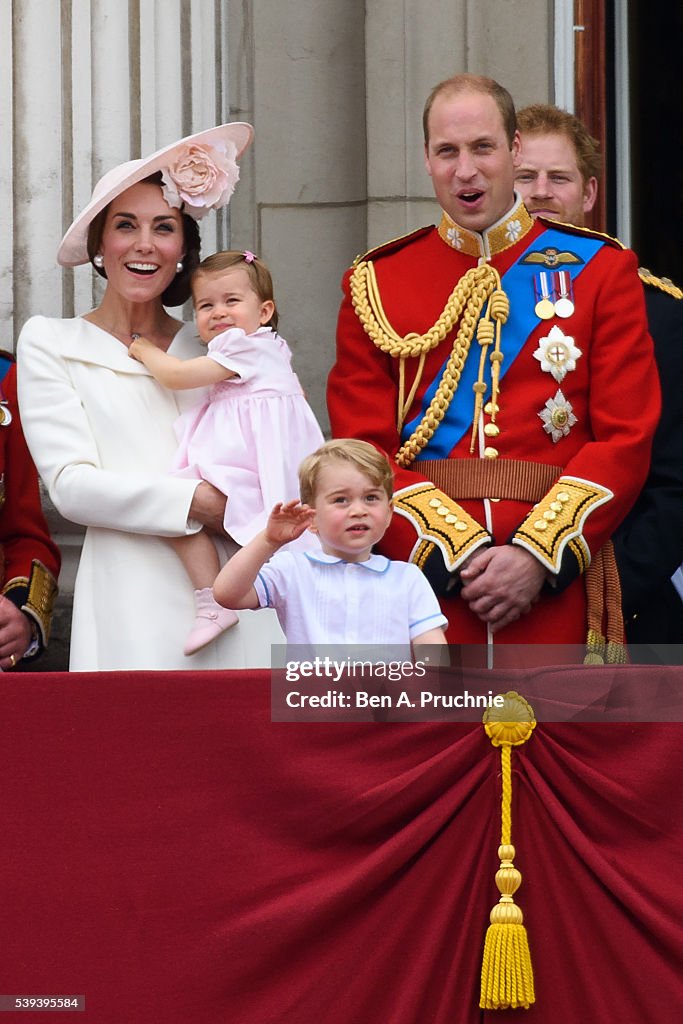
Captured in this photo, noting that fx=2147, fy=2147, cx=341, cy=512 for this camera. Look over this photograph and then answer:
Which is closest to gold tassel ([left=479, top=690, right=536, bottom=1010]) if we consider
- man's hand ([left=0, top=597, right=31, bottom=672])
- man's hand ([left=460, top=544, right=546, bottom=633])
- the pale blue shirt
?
the pale blue shirt

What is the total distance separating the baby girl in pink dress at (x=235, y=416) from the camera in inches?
169

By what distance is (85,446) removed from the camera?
436 cm

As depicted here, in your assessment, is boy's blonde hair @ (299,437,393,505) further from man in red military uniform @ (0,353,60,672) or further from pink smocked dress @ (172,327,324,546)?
man in red military uniform @ (0,353,60,672)

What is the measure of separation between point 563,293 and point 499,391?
9.5 inches

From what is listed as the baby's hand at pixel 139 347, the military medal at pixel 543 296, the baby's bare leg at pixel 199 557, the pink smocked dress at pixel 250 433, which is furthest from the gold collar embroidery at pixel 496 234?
the baby's bare leg at pixel 199 557

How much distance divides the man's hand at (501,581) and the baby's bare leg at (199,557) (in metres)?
0.52

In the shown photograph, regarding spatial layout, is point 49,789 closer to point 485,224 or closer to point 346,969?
point 346,969

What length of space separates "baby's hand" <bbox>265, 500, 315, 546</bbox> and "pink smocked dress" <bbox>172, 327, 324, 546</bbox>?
49cm

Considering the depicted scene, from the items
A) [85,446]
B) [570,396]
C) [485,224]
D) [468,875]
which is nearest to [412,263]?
[485,224]

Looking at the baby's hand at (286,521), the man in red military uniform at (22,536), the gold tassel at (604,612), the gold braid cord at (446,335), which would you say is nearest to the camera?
the baby's hand at (286,521)

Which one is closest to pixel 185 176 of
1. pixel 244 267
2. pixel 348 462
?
pixel 244 267

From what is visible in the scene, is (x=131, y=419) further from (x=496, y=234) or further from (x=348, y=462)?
(x=496, y=234)

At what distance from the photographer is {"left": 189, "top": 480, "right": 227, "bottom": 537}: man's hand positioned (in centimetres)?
429

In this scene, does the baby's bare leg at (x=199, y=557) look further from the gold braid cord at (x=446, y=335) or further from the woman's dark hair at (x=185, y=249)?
the woman's dark hair at (x=185, y=249)
